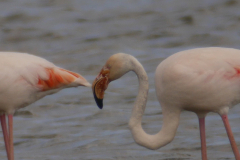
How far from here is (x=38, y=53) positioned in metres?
12.0

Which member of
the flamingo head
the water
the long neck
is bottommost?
the water

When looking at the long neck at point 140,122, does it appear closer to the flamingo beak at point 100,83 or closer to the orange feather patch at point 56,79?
the flamingo beak at point 100,83

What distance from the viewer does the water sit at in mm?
6867

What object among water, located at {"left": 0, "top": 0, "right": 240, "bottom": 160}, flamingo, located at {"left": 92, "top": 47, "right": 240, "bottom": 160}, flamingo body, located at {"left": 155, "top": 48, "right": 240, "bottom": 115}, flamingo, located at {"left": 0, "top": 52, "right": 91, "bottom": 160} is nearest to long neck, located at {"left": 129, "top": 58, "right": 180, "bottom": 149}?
flamingo, located at {"left": 92, "top": 47, "right": 240, "bottom": 160}

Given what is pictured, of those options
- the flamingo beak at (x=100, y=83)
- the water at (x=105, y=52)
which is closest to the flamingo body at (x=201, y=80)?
the flamingo beak at (x=100, y=83)

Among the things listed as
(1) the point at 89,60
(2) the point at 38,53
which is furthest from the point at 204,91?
(2) the point at 38,53

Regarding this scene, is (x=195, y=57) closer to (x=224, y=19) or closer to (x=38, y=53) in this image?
(x=38, y=53)

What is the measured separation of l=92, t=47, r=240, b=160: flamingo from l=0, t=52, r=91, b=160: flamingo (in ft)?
2.13

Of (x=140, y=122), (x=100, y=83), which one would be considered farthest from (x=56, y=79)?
(x=140, y=122)

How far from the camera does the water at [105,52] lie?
6.87m

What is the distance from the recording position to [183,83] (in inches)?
190

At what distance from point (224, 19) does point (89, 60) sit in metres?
3.84

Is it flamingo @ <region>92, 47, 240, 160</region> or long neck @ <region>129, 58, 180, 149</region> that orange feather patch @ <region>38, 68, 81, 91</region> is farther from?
long neck @ <region>129, 58, 180, 149</region>

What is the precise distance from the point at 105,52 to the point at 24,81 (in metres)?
6.51
